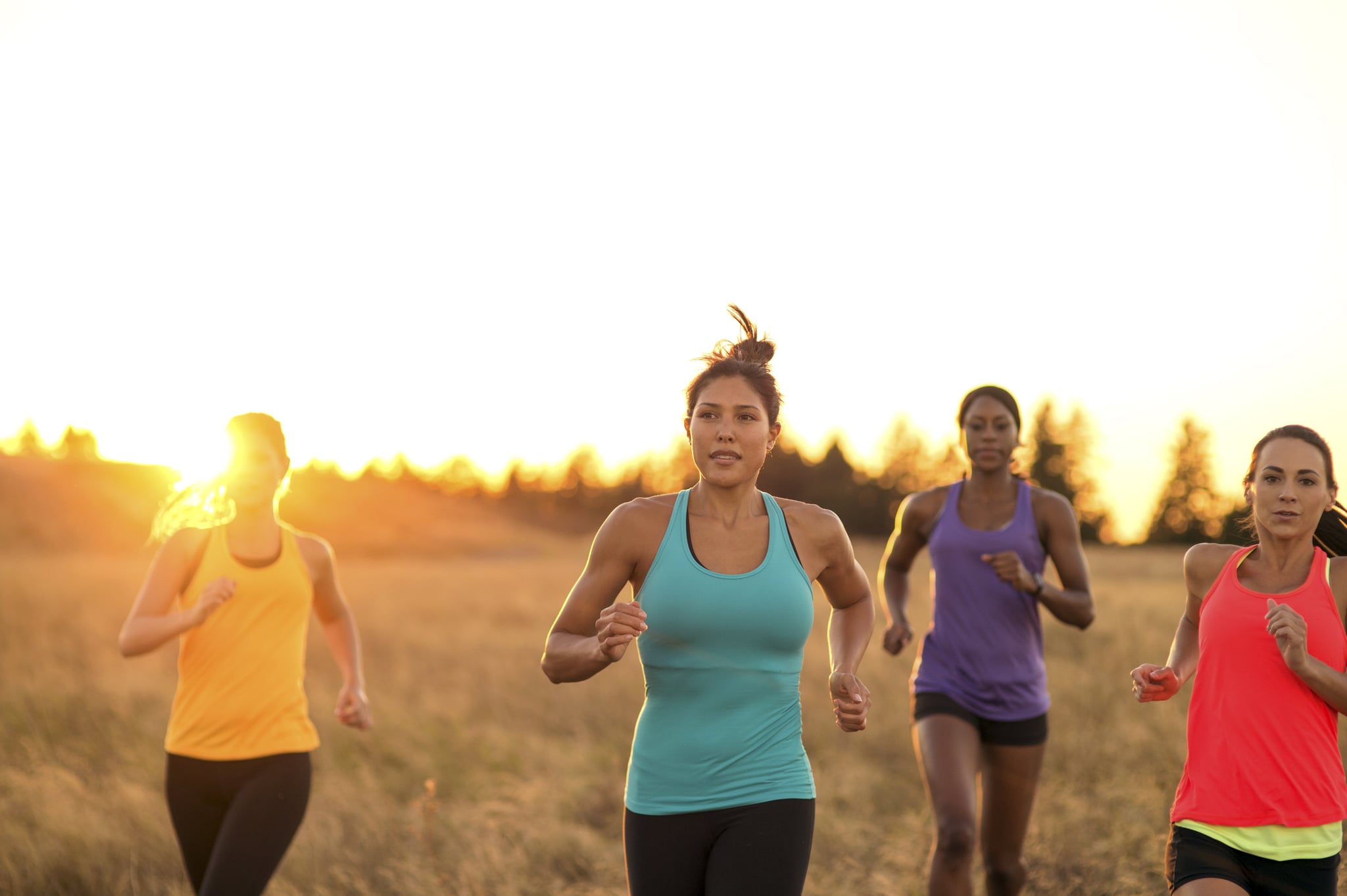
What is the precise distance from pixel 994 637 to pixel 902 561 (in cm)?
81

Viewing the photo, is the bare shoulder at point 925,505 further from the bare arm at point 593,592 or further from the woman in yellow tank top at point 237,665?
the woman in yellow tank top at point 237,665

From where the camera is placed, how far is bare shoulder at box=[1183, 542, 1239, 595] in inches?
145

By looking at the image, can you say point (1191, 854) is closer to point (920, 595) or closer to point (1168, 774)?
point (1168, 774)

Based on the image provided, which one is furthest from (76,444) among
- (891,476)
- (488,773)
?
(488,773)

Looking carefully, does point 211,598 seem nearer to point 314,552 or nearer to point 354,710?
point 314,552

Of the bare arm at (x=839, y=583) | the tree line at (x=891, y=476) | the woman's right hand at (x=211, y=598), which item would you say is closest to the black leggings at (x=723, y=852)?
the bare arm at (x=839, y=583)

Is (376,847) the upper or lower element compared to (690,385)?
lower

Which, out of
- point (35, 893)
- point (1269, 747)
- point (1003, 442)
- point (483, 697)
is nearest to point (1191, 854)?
point (1269, 747)

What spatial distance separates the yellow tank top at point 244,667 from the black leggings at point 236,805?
5 cm

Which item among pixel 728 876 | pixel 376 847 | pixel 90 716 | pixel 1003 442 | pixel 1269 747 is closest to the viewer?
pixel 728 876

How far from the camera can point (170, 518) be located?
15.4 ft

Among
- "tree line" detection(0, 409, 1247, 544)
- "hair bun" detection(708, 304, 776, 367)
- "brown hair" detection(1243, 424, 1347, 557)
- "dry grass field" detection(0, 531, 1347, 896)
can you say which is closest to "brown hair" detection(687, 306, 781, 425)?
"hair bun" detection(708, 304, 776, 367)

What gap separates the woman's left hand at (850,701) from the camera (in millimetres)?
3133

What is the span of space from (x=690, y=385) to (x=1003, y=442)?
2.37m
